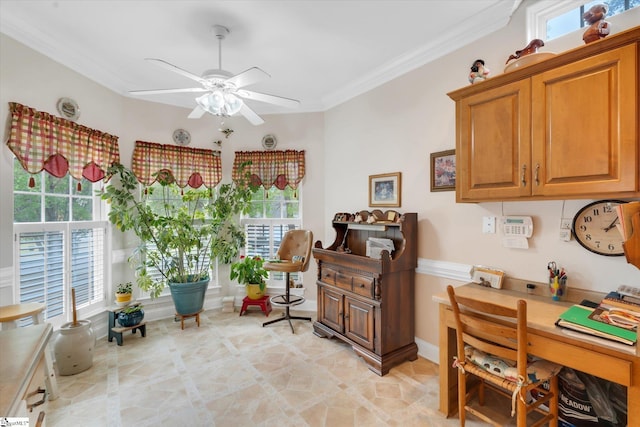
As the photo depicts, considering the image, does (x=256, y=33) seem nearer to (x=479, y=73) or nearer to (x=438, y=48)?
(x=438, y=48)

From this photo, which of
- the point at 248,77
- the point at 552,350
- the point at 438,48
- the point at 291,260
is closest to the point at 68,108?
the point at 248,77

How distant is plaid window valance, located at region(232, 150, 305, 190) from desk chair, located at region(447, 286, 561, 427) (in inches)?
104

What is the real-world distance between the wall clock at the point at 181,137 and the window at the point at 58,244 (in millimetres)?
1105

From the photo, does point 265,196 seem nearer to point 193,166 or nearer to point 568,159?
point 193,166

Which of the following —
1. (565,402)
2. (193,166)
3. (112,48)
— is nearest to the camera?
(565,402)

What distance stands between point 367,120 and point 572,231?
6.95 ft

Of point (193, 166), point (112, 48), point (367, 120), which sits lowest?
point (193, 166)

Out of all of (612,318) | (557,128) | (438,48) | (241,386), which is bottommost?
(241,386)

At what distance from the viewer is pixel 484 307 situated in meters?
1.50

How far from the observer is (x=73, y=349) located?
7.77ft

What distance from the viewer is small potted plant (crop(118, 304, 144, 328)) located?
115 inches

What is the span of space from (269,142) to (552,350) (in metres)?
3.58


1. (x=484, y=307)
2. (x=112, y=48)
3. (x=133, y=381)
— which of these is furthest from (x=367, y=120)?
(x=133, y=381)

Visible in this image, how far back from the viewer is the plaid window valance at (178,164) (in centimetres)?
342
